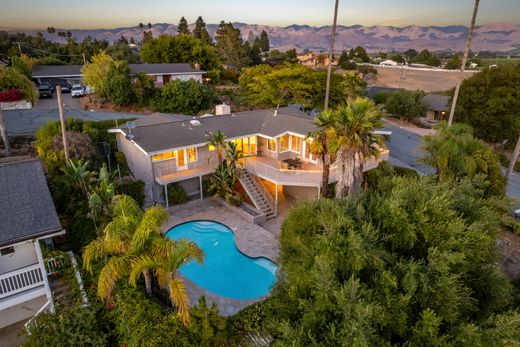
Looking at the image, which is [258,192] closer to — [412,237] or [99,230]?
[99,230]

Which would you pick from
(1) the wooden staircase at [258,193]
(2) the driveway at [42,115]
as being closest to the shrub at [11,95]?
(2) the driveway at [42,115]

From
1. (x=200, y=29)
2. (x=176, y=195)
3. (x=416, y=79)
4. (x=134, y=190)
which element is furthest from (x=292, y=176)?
(x=200, y=29)

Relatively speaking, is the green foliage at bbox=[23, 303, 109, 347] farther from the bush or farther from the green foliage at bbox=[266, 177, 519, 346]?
the bush

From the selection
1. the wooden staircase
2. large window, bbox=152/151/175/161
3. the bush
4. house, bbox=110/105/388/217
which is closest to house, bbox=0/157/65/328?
the bush

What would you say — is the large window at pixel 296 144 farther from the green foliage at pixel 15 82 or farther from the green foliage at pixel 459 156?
the green foliage at pixel 15 82

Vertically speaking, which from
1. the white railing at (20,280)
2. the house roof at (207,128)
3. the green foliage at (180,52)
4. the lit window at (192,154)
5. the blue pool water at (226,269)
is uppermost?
the green foliage at (180,52)

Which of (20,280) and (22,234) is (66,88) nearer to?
(20,280)

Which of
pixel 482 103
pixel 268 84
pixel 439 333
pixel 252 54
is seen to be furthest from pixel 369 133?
pixel 252 54

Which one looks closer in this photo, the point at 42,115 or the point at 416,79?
the point at 42,115
